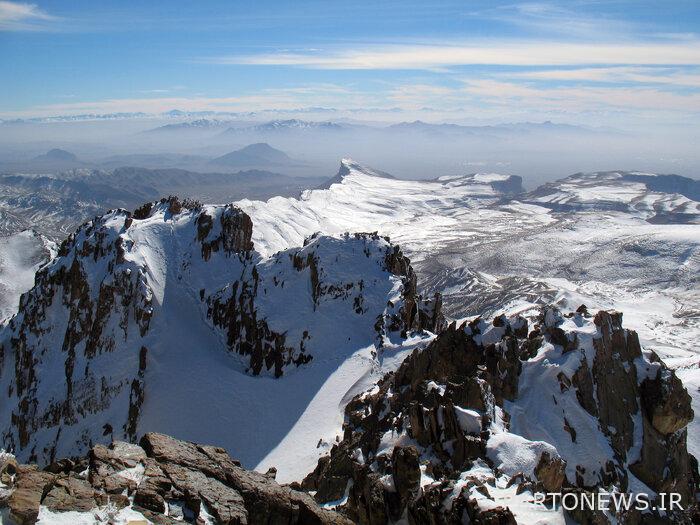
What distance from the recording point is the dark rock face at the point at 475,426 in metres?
29.3

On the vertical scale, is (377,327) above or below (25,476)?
below

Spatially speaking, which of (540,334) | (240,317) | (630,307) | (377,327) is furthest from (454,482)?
(630,307)

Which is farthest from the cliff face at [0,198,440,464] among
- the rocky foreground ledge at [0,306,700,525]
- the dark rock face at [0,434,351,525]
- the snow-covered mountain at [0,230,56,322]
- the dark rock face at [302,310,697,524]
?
the snow-covered mountain at [0,230,56,322]

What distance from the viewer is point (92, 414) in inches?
2724

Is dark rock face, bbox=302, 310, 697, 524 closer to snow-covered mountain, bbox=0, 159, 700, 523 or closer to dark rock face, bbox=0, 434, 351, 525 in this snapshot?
snow-covered mountain, bbox=0, 159, 700, 523

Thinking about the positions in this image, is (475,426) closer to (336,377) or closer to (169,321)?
(336,377)

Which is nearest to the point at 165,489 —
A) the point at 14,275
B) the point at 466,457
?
the point at 466,457

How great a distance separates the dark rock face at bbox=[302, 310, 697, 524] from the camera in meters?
29.3

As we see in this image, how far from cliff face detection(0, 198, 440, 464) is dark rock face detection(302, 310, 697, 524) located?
17.3 m

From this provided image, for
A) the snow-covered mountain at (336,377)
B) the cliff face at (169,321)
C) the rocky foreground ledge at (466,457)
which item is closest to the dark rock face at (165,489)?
the rocky foreground ledge at (466,457)

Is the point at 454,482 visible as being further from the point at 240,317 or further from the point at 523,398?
the point at 240,317

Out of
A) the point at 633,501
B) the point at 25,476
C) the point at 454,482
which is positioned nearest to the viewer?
the point at 25,476

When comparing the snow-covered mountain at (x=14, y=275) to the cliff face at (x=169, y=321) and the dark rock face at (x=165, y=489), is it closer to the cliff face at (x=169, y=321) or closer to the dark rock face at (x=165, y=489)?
the cliff face at (x=169, y=321)

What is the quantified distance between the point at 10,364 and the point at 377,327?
54645mm
